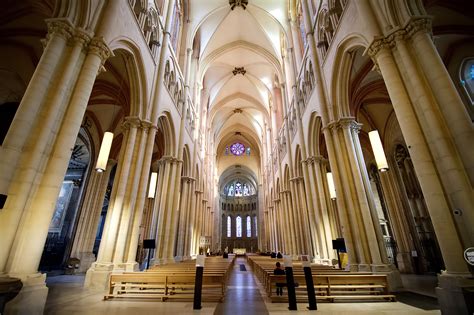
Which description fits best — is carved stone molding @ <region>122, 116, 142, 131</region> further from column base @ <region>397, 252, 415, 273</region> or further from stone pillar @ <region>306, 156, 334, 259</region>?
column base @ <region>397, 252, 415, 273</region>

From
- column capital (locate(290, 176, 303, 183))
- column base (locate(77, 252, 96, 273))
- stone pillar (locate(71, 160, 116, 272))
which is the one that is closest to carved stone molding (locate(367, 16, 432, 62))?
column capital (locate(290, 176, 303, 183))

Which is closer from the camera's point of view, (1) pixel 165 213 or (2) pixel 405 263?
(1) pixel 165 213

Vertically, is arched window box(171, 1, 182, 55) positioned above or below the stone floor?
above

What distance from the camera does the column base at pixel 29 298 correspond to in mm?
3535

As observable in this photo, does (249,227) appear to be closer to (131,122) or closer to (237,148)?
(237,148)

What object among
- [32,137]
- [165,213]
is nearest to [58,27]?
[32,137]

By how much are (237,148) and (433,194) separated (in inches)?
1529

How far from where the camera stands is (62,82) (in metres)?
4.91

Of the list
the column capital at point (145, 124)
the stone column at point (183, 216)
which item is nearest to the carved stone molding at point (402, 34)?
the column capital at point (145, 124)

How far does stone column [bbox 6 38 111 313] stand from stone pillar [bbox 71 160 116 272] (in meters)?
12.0

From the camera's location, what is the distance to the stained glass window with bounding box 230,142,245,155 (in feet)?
141

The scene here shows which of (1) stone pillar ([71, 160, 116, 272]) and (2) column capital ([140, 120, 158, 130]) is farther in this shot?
(1) stone pillar ([71, 160, 116, 272])

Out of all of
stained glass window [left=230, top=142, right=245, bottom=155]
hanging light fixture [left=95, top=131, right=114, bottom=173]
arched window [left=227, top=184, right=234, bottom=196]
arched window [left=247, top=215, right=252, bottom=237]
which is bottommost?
hanging light fixture [left=95, top=131, right=114, bottom=173]

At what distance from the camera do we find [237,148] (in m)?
43.1
